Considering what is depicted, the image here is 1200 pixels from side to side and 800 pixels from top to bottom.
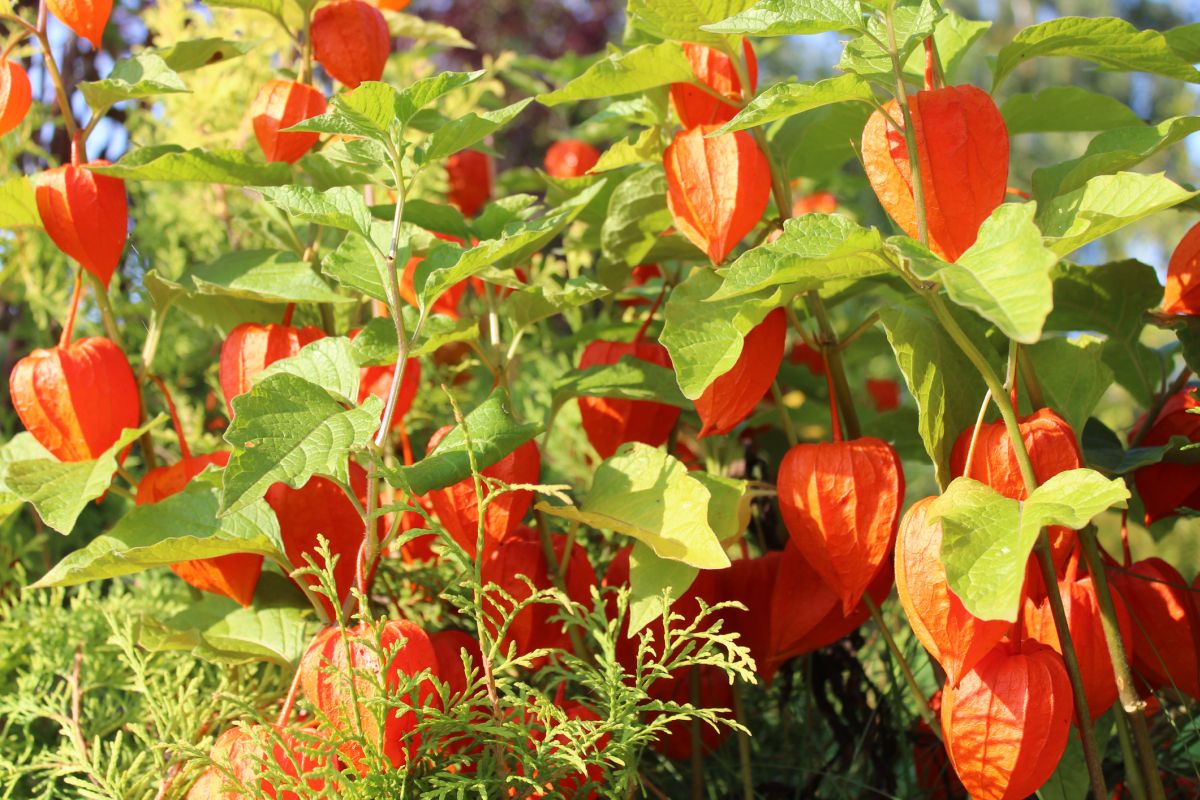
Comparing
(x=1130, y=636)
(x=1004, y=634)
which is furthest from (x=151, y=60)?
(x=1130, y=636)

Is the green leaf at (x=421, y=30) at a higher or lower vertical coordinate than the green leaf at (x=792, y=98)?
lower

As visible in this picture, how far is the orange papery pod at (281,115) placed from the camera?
30.2 inches

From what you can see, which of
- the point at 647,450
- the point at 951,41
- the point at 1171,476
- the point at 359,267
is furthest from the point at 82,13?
the point at 1171,476

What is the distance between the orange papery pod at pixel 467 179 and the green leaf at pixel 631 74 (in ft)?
2.51

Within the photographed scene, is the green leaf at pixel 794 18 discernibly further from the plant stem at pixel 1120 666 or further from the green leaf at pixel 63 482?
the green leaf at pixel 63 482

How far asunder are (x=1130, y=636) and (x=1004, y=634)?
21cm

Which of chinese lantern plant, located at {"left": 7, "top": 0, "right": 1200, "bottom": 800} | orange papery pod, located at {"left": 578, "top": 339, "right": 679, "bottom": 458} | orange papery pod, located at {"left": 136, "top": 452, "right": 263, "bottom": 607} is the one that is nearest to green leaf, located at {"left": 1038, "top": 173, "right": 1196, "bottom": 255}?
chinese lantern plant, located at {"left": 7, "top": 0, "right": 1200, "bottom": 800}

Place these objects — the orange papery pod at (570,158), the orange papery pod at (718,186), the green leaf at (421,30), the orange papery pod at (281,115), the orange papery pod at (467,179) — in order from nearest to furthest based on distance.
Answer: the orange papery pod at (718,186), the orange papery pod at (281,115), the green leaf at (421,30), the orange papery pod at (570,158), the orange papery pod at (467,179)

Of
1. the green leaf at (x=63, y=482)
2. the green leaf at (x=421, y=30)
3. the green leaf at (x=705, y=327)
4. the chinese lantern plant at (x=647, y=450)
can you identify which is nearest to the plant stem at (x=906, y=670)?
the chinese lantern plant at (x=647, y=450)

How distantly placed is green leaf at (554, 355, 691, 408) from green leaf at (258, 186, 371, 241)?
195 millimetres

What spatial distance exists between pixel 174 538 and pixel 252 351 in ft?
0.51

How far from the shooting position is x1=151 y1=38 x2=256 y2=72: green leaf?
0.81m

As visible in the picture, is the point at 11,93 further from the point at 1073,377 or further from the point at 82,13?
the point at 1073,377

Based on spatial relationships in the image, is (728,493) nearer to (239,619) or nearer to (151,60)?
(239,619)
